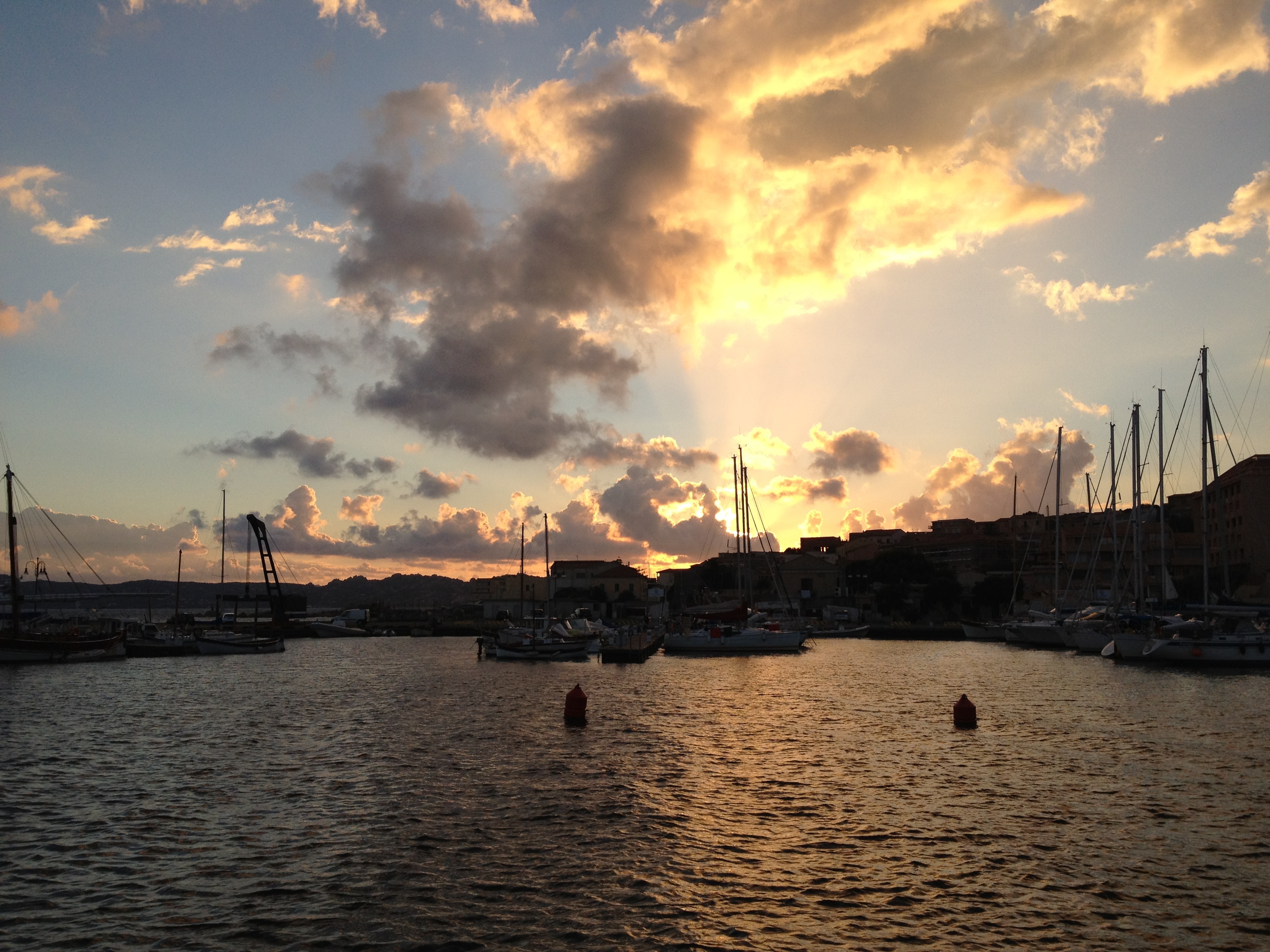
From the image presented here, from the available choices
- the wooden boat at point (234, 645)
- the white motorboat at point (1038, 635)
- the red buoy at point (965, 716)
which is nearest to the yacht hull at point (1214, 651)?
the white motorboat at point (1038, 635)

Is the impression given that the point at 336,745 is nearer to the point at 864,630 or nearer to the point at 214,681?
the point at 214,681

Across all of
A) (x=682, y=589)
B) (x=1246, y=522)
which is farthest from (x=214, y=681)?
(x=1246, y=522)

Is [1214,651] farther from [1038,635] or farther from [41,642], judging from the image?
[41,642]

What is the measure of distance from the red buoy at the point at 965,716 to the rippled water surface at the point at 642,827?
0.56 m

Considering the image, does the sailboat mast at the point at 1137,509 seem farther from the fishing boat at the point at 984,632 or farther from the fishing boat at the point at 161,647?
the fishing boat at the point at 161,647

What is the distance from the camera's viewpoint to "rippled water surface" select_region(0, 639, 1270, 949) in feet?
47.3

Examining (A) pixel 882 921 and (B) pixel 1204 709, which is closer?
(A) pixel 882 921

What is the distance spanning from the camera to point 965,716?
34.8m

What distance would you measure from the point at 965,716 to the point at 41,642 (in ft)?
224

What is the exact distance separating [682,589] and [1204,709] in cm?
13746

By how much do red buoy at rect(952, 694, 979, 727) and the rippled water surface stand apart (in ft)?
1.85

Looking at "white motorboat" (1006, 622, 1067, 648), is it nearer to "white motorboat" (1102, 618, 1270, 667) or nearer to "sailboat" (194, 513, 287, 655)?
"white motorboat" (1102, 618, 1270, 667)

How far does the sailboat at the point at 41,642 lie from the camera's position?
69.1 meters

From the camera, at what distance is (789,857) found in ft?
58.7
